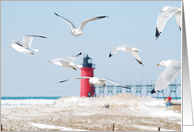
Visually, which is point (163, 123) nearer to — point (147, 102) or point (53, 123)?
point (53, 123)

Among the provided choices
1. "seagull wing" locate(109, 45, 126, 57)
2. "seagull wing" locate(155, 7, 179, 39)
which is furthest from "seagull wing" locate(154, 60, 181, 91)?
"seagull wing" locate(109, 45, 126, 57)

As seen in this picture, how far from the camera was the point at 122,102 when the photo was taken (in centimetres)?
1620

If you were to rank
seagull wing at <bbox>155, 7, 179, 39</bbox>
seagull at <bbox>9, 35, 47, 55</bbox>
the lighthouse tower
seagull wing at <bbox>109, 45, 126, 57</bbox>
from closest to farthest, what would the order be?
seagull wing at <bbox>155, 7, 179, 39</bbox>
seagull at <bbox>9, 35, 47, 55</bbox>
seagull wing at <bbox>109, 45, 126, 57</bbox>
the lighthouse tower

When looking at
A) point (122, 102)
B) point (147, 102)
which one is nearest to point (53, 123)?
point (122, 102)

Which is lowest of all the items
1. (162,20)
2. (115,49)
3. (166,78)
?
(166,78)

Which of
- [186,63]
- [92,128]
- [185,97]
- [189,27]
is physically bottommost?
[92,128]

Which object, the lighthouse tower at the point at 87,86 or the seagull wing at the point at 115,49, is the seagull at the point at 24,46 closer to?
the seagull wing at the point at 115,49

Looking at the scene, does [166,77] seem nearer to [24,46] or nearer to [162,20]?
[162,20]

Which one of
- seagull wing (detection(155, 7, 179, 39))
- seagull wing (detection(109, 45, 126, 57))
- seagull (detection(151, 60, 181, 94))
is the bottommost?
seagull (detection(151, 60, 181, 94))

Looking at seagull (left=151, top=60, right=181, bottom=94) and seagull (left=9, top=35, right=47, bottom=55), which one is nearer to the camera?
seagull (left=151, top=60, right=181, bottom=94)

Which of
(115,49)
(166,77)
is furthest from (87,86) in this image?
(166,77)

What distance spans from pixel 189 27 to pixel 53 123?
6.54 metres

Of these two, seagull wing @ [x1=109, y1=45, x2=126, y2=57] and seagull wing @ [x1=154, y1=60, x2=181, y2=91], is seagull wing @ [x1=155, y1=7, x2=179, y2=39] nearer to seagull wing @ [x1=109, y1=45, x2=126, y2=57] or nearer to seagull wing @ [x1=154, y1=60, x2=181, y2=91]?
seagull wing @ [x1=154, y1=60, x2=181, y2=91]

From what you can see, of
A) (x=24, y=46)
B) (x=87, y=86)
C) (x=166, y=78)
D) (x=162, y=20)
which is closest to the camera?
(x=166, y=78)
